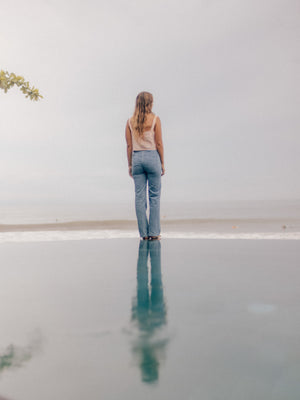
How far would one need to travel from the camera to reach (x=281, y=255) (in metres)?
2.48

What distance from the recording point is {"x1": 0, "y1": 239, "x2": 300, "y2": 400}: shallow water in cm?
68

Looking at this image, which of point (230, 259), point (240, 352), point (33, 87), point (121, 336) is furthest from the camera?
point (230, 259)

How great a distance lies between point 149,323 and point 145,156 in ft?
8.37

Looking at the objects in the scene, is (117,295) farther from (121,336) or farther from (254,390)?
(254,390)

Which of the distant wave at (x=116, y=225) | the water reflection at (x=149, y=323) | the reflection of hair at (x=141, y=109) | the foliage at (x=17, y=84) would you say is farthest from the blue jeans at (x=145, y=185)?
the distant wave at (x=116, y=225)

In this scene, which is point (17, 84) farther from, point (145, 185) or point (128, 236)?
point (128, 236)

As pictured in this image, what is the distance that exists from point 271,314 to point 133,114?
2.81 metres

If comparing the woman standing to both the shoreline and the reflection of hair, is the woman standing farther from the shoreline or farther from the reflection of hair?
the shoreline

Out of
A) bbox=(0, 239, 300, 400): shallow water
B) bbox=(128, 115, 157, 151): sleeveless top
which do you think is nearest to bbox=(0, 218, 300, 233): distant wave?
bbox=(128, 115, 157, 151): sleeveless top

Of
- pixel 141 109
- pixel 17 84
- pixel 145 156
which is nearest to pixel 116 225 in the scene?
pixel 145 156

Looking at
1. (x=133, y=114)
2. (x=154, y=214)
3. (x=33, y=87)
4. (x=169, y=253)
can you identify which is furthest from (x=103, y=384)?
(x=133, y=114)

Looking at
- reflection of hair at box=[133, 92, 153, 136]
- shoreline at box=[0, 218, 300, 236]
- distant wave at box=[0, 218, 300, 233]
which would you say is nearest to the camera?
reflection of hair at box=[133, 92, 153, 136]

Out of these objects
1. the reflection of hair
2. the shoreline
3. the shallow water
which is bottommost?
the shallow water

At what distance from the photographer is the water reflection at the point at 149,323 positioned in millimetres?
769
